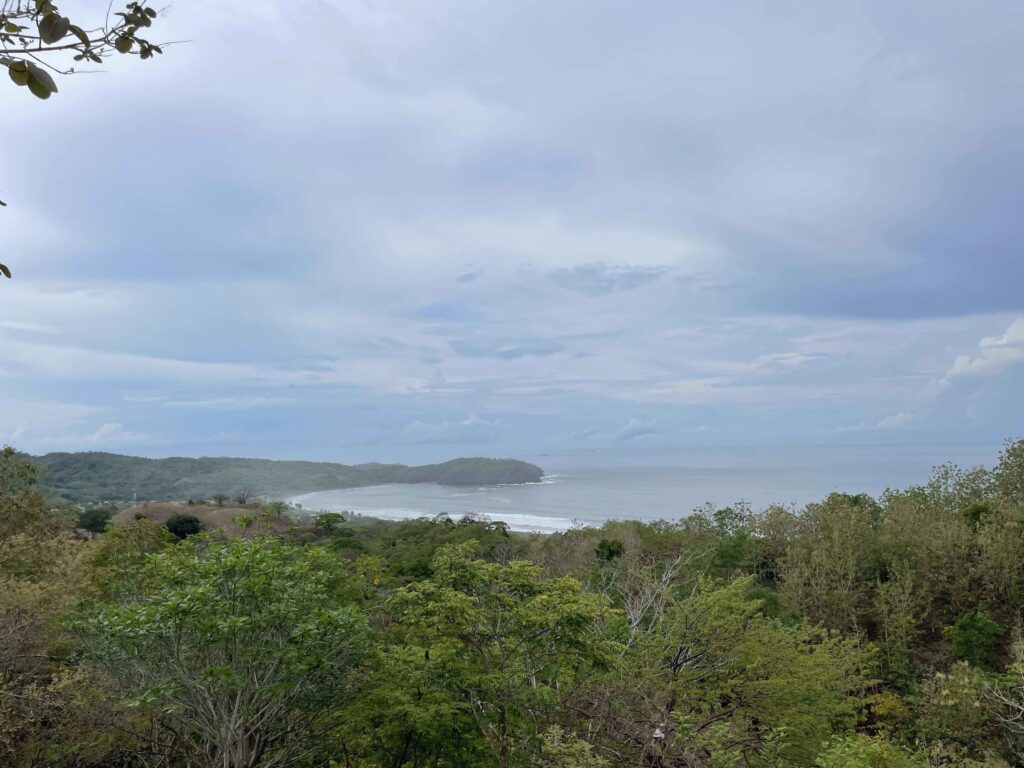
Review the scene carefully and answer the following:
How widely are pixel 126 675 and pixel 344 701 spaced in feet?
9.00

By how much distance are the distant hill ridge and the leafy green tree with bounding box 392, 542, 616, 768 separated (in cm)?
8769

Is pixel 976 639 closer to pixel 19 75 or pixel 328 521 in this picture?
pixel 19 75

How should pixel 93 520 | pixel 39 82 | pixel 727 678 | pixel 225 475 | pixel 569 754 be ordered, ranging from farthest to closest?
1. pixel 225 475
2. pixel 93 520
3. pixel 727 678
4. pixel 569 754
5. pixel 39 82

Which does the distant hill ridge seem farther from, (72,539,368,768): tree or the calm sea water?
(72,539,368,768): tree

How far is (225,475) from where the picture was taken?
4355 inches

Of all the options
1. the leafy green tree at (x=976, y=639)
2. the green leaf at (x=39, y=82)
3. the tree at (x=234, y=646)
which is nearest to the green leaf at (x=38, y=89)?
the green leaf at (x=39, y=82)

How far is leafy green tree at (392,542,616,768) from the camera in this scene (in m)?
8.15

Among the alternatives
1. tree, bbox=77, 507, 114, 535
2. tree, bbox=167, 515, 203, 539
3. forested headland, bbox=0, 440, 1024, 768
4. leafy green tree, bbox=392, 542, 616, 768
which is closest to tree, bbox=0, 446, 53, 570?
forested headland, bbox=0, 440, 1024, 768

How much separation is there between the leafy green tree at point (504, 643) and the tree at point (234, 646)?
0.97 metres

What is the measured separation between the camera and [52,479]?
93688 mm

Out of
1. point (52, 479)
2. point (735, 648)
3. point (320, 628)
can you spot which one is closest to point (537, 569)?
point (320, 628)

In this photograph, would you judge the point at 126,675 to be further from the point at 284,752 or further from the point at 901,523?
the point at 901,523

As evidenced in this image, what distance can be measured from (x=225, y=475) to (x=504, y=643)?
373 feet

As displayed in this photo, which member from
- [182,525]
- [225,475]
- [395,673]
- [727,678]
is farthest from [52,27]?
[225,475]
